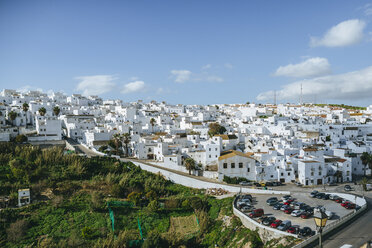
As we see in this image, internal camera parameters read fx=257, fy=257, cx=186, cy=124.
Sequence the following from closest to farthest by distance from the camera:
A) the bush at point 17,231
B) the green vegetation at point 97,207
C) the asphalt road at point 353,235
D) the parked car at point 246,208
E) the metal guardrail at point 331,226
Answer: the metal guardrail at point 331,226 → the asphalt road at point 353,235 → the bush at point 17,231 → the green vegetation at point 97,207 → the parked car at point 246,208

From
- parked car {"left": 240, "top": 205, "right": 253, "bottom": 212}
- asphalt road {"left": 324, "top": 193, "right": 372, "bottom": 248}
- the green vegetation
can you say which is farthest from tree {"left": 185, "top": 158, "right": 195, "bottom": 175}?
asphalt road {"left": 324, "top": 193, "right": 372, "bottom": 248}

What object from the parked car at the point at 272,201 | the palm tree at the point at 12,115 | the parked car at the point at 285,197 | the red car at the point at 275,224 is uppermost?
the palm tree at the point at 12,115

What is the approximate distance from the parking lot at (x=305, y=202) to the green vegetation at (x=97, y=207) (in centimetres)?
325

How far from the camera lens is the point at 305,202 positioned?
87.8ft

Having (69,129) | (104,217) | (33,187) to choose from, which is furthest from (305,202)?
(69,129)

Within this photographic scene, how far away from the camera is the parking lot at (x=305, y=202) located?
21219 mm

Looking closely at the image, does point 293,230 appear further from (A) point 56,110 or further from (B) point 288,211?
(A) point 56,110

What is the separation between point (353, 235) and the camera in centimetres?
1728

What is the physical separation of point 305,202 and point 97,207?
22630mm

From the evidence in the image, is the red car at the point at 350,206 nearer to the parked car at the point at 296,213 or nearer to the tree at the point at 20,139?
the parked car at the point at 296,213

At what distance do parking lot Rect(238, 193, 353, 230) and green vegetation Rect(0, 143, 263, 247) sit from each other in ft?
10.6

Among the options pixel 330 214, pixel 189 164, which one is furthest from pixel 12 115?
pixel 330 214

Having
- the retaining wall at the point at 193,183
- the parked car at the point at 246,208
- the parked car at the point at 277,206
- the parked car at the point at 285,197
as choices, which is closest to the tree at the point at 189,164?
the retaining wall at the point at 193,183

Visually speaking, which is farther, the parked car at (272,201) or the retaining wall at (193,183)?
the retaining wall at (193,183)
